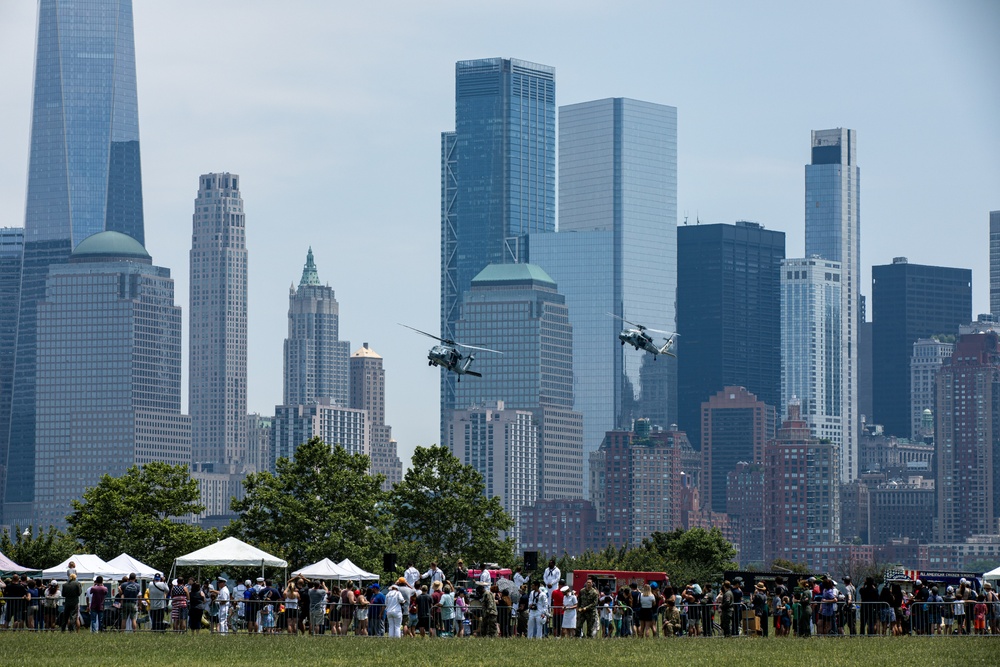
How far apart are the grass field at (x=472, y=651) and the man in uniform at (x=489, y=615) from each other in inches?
108

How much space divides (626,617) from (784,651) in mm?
11109

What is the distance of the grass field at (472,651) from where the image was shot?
45.3 m

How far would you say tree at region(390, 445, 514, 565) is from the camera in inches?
3784

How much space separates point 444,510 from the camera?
315ft

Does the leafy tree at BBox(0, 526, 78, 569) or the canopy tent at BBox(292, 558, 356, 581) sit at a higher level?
the canopy tent at BBox(292, 558, 356, 581)

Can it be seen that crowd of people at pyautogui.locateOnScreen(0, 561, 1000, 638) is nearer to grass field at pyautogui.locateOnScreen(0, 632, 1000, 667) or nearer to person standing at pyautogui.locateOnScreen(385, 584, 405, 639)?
person standing at pyautogui.locateOnScreen(385, 584, 405, 639)

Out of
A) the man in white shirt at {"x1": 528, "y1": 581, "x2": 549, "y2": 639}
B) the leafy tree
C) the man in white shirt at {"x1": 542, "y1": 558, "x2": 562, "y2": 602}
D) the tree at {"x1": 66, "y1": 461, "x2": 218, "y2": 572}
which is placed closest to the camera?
the man in white shirt at {"x1": 528, "y1": 581, "x2": 549, "y2": 639}

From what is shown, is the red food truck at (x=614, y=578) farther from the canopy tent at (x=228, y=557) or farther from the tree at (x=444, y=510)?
the canopy tent at (x=228, y=557)

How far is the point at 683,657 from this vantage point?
4741cm

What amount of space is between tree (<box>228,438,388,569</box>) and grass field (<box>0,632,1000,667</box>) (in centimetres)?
3621

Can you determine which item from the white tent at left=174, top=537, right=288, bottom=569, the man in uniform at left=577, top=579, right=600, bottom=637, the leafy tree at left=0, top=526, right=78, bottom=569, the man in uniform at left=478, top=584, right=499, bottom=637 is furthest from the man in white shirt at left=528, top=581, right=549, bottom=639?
the leafy tree at left=0, top=526, right=78, bottom=569

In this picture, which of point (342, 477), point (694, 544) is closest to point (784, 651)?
point (342, 477)

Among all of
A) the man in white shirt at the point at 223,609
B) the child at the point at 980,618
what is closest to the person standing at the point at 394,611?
the man in white shirt at the point at 223,609

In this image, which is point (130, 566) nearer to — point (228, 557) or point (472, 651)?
point (228, 557)
